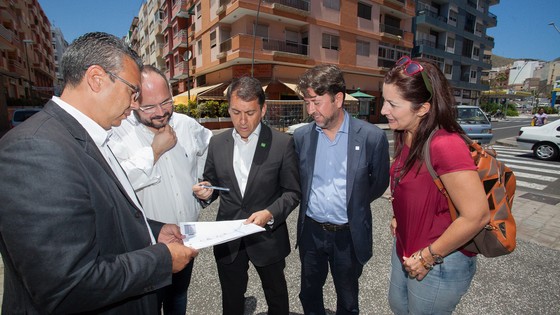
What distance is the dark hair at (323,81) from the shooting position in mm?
2299

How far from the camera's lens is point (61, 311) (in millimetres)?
1032

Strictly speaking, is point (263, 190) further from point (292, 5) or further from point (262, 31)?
point (292, 5)

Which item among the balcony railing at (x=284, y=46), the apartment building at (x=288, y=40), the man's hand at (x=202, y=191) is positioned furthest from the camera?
the balcony railing at (x=284, y=46)

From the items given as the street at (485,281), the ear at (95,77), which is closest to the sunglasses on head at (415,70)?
the ear at (95,77)

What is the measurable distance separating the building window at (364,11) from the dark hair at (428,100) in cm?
2749

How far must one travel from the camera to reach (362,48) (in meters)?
26.0

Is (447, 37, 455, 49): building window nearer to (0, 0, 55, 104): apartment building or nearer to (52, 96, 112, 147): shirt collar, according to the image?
(52, 96, 112, 147): shirt collar

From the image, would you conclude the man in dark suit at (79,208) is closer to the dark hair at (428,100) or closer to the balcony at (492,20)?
the dark hair at (428,100)

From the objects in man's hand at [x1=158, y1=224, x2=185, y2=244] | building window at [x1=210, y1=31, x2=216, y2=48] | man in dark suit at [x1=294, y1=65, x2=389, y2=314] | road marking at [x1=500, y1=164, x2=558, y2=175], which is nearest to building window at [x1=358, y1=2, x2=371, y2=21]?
building window at [x1=210, y1=31, x2=216, y2=48]

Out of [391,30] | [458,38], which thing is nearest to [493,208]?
[391,30]

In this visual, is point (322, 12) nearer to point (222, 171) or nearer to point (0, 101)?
point (222, 171)

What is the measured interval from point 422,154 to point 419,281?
0.76m

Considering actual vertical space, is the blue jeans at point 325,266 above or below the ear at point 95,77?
below

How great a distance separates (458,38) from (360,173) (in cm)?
4568
